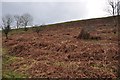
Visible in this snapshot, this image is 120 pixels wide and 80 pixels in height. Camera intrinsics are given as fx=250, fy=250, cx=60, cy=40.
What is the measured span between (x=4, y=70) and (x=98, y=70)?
7642mm

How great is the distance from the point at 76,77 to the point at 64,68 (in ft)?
6.08

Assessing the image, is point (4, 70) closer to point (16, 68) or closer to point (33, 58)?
point (16, 68)

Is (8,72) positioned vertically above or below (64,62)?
below

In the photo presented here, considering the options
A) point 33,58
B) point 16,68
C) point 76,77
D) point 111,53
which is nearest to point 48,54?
point 33,58

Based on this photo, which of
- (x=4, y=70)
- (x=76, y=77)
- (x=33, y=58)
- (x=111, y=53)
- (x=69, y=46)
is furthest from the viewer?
(x=69, y=46)

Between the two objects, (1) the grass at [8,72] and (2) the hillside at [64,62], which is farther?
(1) the grass at [8,72]

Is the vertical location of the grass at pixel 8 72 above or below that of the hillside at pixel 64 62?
below

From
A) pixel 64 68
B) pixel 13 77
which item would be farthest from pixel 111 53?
pixel 13 77

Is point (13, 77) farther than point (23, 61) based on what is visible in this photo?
No

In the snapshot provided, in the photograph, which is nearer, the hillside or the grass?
the hillside

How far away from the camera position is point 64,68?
A: 19.0m

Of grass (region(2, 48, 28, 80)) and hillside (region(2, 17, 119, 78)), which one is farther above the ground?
hillside (region(2, 17, 119, 78))

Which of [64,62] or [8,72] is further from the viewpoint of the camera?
[64,62]

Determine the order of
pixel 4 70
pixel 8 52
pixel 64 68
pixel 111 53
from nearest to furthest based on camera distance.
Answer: pixel 64 68 → pixel 4 70 → pixel 111 53 → pixel 8 52
